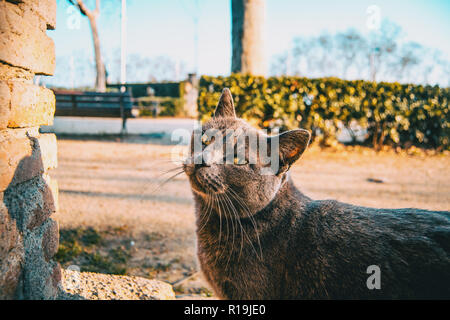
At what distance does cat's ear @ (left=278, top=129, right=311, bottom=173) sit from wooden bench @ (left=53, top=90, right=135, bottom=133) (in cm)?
603

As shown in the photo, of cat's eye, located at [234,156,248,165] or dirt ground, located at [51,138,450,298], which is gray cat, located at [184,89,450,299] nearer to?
cat's eye, located at [234,156,248,165]

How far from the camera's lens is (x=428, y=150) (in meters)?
9.16

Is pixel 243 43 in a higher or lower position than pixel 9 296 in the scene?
higher

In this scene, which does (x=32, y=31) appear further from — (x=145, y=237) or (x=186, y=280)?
(x=145, y=237)

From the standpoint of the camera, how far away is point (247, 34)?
715 centimetres

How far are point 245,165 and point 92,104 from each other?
284 inches

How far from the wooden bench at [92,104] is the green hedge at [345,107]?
2.94 meters

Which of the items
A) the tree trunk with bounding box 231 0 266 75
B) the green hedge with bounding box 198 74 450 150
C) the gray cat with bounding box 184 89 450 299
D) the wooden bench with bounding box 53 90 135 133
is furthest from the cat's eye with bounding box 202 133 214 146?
the tree trunk with bounding box 231 0 266 75

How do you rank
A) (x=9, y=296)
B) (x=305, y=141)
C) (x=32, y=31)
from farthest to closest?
(x=305, y=141) < (x=32, y=31) < (x=9, y=296)

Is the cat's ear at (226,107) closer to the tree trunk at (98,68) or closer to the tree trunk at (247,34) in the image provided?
the tree trunk at (247,34)

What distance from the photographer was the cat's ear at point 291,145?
1.79 meters

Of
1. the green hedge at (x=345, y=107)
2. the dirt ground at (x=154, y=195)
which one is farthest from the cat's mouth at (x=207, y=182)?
the green hedge at (x=345, y=107)

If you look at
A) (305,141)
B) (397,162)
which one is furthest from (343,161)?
(305,141)
